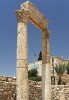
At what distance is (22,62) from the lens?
15.0 metres

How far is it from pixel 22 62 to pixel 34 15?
11.3ft

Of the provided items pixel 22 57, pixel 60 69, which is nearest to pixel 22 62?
pixel 22 57

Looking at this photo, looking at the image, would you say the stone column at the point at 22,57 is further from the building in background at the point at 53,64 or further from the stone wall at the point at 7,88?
the building in background at the point at 53,64

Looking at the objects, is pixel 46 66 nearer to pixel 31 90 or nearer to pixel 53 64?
pixel 31 90

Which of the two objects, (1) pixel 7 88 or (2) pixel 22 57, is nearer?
(2) pixel 22 57

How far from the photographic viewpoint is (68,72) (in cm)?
4697

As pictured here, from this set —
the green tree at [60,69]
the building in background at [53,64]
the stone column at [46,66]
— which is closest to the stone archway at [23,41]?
the stone column at [46,66]

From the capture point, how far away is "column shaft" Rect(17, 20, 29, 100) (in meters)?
14.6

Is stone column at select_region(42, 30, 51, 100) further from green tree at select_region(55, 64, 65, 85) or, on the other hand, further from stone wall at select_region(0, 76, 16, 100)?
green tree at select_region(55, 64, 65, 85)

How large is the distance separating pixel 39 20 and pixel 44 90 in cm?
439

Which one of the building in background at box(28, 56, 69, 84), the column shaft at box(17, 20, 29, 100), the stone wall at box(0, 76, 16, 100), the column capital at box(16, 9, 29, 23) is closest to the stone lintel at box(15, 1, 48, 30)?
the column capital at box(16, 9, 29, 23)

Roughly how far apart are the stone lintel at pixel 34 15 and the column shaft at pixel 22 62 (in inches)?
39.4

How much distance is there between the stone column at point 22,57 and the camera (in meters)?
14.6

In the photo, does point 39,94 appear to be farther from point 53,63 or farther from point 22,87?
point 53,63
